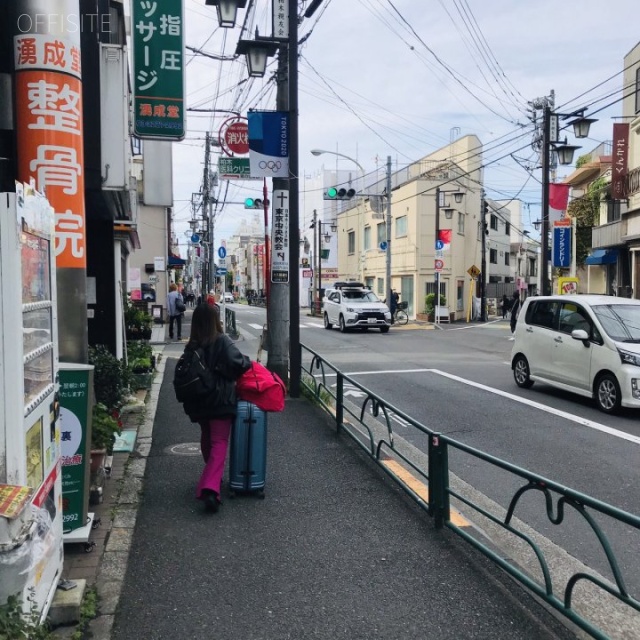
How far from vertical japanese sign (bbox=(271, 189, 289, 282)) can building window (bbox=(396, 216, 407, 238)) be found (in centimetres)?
2857

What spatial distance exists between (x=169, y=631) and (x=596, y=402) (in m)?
8.29

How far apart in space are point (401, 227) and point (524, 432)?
104ft

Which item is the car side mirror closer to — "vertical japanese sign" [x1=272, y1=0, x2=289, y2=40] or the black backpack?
"vertical japanese sign" [x1=272, y1=0, x2=289, y2=40]

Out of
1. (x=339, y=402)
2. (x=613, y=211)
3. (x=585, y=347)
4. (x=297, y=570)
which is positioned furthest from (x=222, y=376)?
(x=613, y=211)

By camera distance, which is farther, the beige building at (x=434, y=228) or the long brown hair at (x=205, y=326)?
the beige building at (x=434, y=228)

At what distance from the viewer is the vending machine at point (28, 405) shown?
267 centimetres

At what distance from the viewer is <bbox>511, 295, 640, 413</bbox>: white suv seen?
358 inches

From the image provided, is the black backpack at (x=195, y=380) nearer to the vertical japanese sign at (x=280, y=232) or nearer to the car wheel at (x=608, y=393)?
the vertical japanese sign at (x=280, y=232)

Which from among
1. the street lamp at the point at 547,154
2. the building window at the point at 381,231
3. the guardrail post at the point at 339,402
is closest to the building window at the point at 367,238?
the building window at the point at 381,231

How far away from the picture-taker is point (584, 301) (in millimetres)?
10234

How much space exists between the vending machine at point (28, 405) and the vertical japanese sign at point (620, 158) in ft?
77.5

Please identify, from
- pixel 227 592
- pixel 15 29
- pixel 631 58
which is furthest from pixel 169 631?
pixel 631 58

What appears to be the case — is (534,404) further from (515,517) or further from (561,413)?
(515,517)

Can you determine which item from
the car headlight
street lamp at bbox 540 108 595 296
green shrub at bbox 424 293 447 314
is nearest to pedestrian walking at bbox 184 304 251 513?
the car headlight
